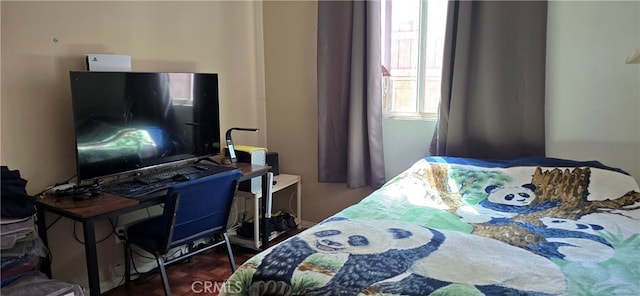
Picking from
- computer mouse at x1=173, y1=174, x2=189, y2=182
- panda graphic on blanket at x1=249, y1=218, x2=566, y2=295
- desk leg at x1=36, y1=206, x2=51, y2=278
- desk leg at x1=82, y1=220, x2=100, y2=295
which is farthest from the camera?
computer mouse at x1=173, y1=174, x2=189, y2=182

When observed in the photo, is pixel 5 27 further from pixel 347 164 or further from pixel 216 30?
pixel 347 164

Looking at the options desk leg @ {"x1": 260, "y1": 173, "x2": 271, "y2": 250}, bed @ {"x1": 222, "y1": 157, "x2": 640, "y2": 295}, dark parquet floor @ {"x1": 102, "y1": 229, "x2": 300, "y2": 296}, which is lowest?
dark parquet floor @ {"x1": 102, "y1": 229, "x2": 300, "y2": 296}

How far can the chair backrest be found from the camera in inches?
88.8

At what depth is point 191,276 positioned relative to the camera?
2881 millimetres

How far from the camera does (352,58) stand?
10.5 feet

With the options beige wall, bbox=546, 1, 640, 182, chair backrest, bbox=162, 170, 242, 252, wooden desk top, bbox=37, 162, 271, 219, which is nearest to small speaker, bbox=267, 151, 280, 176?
chair backrest, bbox=162, 170, 242, 252

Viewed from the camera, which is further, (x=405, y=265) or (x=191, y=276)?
(x=191, y=276)

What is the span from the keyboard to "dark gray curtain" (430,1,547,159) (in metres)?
1.60

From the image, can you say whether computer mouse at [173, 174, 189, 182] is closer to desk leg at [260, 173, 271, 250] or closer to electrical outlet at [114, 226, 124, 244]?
electrical outlet at [114, 226, 124, 244]

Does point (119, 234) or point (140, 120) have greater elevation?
point (140, 120)

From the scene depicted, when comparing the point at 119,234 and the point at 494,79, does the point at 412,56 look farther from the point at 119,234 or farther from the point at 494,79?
the point at 119,234

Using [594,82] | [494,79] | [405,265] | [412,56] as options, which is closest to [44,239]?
[405,265]

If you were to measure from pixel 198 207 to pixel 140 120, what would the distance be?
630 mm

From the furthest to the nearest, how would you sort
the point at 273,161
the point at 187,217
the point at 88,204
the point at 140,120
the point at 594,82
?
the point at 273,161
the point at 594,82
the point at 140,120
the point at 187,217
the point at 88,204
